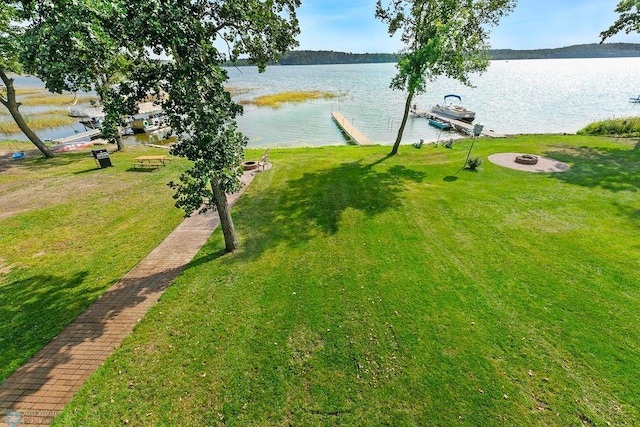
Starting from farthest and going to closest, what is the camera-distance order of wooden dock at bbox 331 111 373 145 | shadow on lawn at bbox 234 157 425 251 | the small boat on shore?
the small boat on shore < wooden dock at bbox 331 111 373 145 < shadow on lawn at bbox 234 157 425 251

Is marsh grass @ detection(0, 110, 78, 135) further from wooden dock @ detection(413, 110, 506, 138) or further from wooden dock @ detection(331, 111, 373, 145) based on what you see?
wooden dock @ detection(413, 110, 506, 138)

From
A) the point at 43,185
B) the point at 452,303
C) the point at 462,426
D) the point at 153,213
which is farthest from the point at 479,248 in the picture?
the point at 43,185

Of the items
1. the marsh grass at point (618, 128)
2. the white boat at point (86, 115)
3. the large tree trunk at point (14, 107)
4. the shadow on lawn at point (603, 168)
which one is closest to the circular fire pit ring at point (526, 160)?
the shadow on lawn at point (603, 168)

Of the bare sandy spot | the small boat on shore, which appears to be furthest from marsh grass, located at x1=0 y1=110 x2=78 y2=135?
the small boat on shore

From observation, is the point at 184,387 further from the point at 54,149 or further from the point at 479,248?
the point at 54,149

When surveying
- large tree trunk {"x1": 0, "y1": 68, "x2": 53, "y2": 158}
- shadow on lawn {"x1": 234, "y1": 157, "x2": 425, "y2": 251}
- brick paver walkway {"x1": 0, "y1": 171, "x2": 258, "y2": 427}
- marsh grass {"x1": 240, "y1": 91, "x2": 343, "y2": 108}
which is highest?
large tree trunk {"x1": 0, "y1": 68, "x2": 53, "y2": 158}

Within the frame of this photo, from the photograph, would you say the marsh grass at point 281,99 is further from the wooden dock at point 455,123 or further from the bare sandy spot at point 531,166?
the bare sandy spot at point 531,166

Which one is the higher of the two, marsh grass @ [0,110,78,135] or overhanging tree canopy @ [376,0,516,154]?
overhanging tree canopy @ [376,0,516,154]
